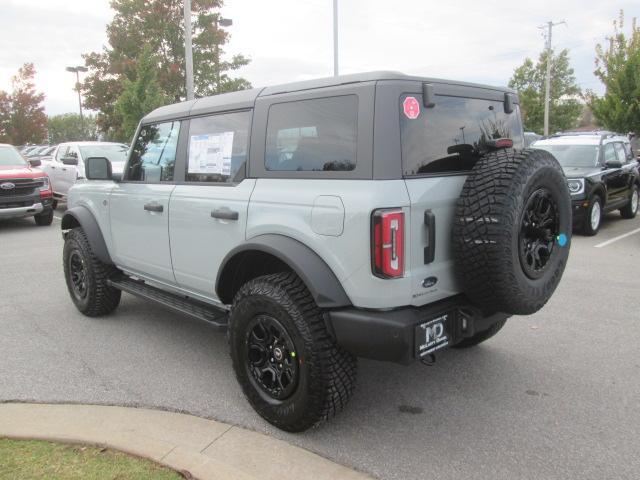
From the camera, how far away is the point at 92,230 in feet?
16.1

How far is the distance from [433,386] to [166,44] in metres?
29.0

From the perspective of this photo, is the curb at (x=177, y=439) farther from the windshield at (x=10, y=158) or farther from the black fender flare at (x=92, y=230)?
the windshield at (x=10, y=158)

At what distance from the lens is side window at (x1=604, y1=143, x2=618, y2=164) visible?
10312mm

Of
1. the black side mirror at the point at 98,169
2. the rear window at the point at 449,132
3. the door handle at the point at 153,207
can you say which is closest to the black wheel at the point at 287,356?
the rear window at the point at 449,132

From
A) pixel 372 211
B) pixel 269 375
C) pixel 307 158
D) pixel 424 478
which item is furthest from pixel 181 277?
pixel 424 478

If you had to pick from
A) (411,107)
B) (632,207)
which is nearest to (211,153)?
(411,107)

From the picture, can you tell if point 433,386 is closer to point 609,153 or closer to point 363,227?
point 363,227

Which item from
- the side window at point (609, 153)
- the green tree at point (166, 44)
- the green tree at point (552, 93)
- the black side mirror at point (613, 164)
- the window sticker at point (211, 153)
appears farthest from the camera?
the green tree at point (552, 93)

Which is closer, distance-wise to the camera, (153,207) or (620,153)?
(153,207)

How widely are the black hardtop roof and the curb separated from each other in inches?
78.5

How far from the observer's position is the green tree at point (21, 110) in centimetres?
3584

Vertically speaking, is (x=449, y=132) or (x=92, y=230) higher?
(x=449, y=132)

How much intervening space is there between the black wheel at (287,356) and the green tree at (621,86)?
57.6ft

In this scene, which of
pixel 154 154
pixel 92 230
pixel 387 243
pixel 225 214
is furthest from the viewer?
pixel 92 230
